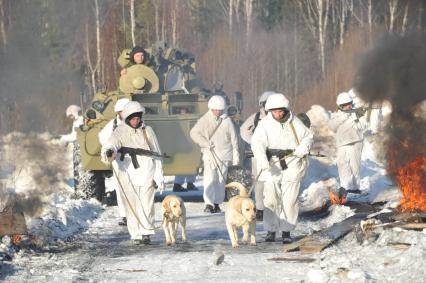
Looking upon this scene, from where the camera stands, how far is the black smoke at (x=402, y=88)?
50.6ft

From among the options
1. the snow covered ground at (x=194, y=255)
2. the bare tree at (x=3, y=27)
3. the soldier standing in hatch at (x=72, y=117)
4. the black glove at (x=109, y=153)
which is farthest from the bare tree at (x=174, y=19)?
the black glove at (x=109, y=153)

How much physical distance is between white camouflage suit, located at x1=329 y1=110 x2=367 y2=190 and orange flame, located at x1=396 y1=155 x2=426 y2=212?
6.83m

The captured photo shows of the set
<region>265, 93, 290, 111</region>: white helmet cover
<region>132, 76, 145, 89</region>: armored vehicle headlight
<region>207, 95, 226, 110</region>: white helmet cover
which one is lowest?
<region>207, 95, 226, 110</region>: white helmet cover

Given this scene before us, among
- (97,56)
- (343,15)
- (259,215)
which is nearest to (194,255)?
(259,215)

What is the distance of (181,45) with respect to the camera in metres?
54.2

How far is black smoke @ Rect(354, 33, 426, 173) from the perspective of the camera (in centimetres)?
1543

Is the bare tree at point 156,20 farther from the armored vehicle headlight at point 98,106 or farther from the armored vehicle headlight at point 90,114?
the armored vehicle headlight at point 90,114

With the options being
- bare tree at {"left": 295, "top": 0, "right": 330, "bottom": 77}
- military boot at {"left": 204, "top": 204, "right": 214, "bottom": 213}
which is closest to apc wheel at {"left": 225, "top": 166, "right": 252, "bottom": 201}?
military boot at {"left": 204, "top": 204, "right": 214, "bottom": 213}

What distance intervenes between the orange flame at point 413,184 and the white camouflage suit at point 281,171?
4.13ft

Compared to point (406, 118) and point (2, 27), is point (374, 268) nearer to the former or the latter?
point (406, 118)

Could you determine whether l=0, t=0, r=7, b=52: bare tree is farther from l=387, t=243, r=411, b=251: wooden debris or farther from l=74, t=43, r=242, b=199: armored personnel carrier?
l=387, t=243, r=411, b=251: wooden debris

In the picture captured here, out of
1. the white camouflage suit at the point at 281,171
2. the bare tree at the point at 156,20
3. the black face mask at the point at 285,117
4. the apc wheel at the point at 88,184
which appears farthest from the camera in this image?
the bare tree at the point at 156,20

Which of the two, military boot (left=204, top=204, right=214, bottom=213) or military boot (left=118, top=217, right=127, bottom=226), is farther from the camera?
military boot (left=204, top=204, right=214, bottom=213)

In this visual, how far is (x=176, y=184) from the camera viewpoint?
2492 centimetres
